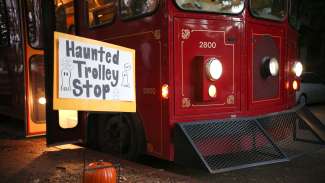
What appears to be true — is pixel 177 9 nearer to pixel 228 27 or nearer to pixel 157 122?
pixel 228 27

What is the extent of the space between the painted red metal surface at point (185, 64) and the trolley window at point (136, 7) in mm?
85

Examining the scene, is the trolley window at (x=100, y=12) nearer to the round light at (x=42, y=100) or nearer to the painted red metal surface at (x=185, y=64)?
the painted red metal surface at (x=185, y=64)

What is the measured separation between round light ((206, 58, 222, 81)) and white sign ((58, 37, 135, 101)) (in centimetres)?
108

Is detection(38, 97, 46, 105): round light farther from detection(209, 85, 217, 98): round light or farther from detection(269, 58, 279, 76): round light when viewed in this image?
detection(269, 58, 279, 76): round light

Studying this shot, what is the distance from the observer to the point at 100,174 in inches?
170

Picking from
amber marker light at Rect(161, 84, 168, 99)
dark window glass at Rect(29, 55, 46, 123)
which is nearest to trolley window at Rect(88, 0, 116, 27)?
amber marker light at Rect(161, 84, 168, 99)

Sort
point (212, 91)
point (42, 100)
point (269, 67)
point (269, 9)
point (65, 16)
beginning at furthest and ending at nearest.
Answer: point (42, 100) < point (65, 16) < point (269, 9) < point (269, 67) < point (212, 91)

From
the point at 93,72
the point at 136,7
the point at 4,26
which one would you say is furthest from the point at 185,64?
the point at 4,26

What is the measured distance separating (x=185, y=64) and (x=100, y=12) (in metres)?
1.85

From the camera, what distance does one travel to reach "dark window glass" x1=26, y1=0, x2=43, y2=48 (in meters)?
7.91

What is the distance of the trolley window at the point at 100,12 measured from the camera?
6156 millimetres

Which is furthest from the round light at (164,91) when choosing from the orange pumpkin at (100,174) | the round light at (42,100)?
the round light at (42,100)

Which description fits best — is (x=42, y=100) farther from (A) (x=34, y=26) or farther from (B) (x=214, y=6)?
(B) (x=214, y=6)

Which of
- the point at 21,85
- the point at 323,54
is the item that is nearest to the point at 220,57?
the point at 21,85
